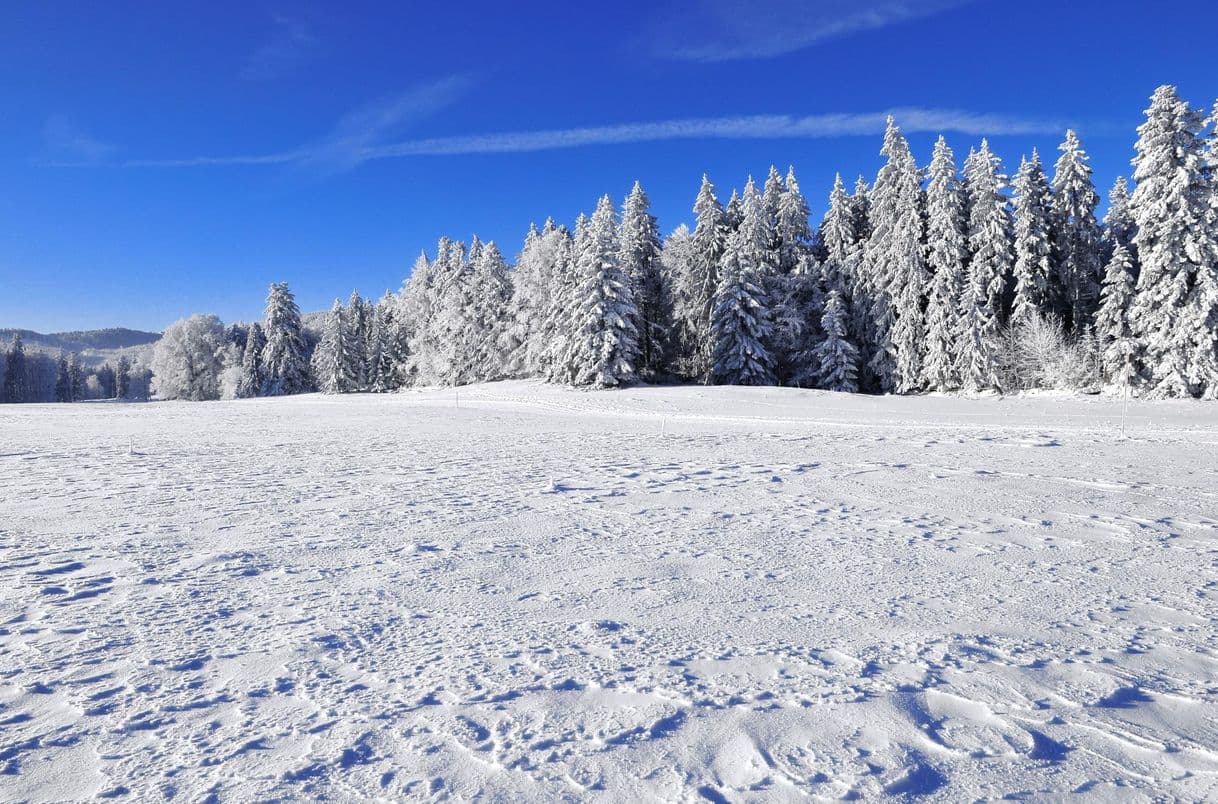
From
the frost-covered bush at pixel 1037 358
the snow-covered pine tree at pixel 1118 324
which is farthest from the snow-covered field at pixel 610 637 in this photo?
the frost-covered bush at pixel 1037 358

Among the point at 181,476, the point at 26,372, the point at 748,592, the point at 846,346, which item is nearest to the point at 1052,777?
the point at 748,592

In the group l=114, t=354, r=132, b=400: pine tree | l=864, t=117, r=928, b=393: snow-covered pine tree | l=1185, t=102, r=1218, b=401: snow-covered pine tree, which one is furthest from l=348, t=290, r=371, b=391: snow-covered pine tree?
l=114, t=354, r=132, b=400: pine tree

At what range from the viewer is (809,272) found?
39750 millimetres

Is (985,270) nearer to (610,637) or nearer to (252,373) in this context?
(610,637)

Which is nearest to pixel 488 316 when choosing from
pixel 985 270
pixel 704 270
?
pixel 704 270

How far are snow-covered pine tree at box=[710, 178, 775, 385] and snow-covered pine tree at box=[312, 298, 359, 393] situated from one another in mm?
34328

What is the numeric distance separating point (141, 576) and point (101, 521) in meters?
2.69

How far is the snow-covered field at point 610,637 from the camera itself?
2814mm

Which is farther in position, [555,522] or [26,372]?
[26,372]

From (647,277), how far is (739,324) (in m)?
9.75

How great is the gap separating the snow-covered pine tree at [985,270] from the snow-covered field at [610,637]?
2527 cm

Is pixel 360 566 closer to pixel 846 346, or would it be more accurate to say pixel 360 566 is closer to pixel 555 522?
pixel 555 522

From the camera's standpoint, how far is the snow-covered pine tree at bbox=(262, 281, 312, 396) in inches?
2218

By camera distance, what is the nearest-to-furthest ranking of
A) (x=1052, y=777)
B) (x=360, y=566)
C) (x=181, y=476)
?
(x=1052, y=777), (x=360, y=566), (x=181, y=476)
